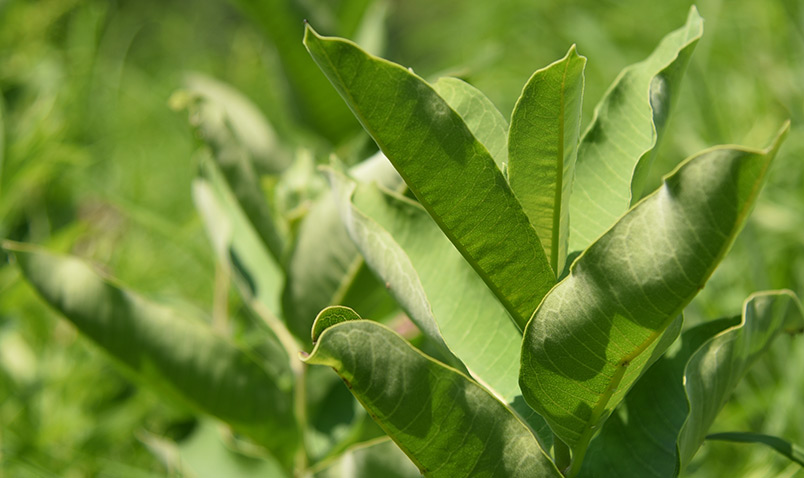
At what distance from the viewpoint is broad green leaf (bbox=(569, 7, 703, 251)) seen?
408 mm

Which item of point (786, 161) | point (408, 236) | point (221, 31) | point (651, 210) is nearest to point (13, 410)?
point (408, 236)

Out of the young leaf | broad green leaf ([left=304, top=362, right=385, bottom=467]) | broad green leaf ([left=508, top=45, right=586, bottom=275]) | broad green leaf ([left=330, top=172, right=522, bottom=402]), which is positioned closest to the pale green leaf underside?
the young leaf

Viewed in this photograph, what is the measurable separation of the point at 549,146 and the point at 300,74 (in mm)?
715

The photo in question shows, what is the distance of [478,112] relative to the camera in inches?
16.5

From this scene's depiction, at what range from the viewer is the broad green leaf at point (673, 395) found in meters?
0.37

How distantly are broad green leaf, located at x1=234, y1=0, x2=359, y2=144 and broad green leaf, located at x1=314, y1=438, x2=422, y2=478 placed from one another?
633 millimetres

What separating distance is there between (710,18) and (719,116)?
19cm

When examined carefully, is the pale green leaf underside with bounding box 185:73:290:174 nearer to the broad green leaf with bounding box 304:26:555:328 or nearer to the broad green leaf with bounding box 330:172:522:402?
the broad green leaf with bounding box 330:172:522:402

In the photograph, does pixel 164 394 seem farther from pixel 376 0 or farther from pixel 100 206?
pixel 100 206

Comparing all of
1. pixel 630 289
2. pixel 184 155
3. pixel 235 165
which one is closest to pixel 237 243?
pixel 235 165

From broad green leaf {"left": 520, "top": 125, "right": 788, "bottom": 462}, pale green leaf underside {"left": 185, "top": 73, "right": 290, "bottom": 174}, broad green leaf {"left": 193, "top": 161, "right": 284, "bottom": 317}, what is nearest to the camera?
broad green leaf {"left": 520, "top": 125, "right": 788, "bottom": 462}

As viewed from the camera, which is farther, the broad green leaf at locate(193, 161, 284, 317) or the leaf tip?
the broad green leaf at locate(193, 161, 284, 317)

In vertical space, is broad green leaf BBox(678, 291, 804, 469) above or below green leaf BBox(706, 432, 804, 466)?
above

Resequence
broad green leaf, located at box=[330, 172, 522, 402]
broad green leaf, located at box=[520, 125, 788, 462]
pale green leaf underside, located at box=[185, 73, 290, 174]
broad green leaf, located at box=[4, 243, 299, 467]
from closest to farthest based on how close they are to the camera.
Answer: broad green leaf, located at box=[520, 125, 788, 462], broad green leaf, located at box=[330, 172, 522, 402], broad green leaf, located at box=[4, 243, 299, 467], pale green leaf underside, located at box=[185, 73, 290, 174]
